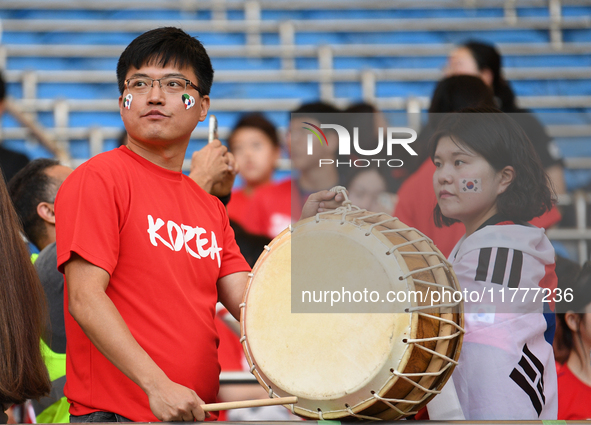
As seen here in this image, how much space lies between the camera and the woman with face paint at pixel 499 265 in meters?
1.58

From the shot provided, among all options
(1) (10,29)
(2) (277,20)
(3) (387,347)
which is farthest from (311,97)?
(3) (387,347)

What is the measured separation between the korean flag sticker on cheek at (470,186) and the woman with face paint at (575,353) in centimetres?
33

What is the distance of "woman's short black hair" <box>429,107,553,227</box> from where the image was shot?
1635 millimetres

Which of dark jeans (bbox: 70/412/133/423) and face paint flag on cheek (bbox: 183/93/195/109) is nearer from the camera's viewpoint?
dark jeans (bbox: 70/412/133/423)

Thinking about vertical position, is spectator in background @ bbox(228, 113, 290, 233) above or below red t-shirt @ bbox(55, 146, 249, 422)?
above

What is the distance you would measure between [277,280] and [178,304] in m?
0.23

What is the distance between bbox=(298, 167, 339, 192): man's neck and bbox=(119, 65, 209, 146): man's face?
310 mm

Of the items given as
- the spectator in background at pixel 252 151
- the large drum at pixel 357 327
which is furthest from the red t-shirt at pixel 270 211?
the large drum at pixel 357 327

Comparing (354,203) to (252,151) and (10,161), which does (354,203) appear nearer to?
(10,161)

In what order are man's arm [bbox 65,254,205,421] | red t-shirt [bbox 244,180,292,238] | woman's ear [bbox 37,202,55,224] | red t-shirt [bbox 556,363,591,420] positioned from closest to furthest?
man's arm [bbox 65,254,205,421]
red t-shirt [bbox 556,363,591,420]
woman's ear [bbox 37,202,55,224]
red t-shirt [bbox 244,180,292,238]

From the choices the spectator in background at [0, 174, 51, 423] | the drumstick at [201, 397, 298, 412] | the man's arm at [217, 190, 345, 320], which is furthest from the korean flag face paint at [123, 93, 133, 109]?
the drumstick at [201, 397, 298, 412]

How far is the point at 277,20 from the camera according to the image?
573 centimetres

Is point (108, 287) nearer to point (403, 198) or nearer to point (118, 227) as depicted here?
point (118, 227)

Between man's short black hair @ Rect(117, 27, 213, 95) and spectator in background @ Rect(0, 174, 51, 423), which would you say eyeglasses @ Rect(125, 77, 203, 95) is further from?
spectator in background @ Rect(0, 174, 51, 423)
